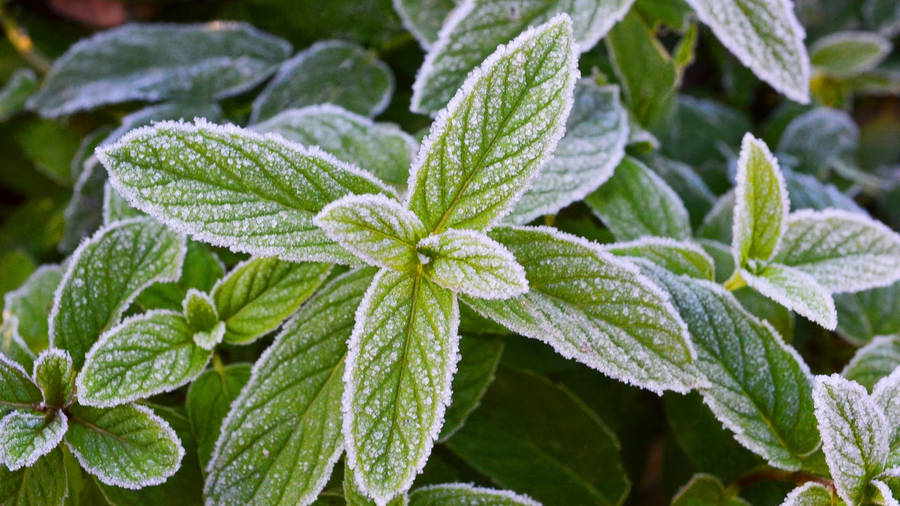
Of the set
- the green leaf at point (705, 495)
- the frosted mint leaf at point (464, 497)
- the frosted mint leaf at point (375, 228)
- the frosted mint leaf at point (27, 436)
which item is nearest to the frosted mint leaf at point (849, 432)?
the green leaf at point (705, 495)

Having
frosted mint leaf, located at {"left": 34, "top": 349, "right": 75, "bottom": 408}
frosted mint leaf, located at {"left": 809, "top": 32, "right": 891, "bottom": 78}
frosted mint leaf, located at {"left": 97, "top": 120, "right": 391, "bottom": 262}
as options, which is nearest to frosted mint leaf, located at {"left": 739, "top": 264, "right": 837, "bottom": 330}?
frosted mint leaf, located at {"left": 97, "top": 120, "right": 391, "bottom": 262}

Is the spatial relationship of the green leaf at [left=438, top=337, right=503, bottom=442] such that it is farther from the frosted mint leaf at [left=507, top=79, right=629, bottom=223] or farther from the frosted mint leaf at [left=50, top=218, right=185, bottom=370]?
the frosted mint leaf at [left=50, top=218, right=185, bottom=370]

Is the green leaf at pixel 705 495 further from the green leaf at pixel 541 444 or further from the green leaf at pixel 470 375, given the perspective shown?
the green leaf at pixel 470 375

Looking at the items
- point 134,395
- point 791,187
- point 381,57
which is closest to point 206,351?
point 134,395

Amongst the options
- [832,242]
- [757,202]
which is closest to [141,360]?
[757,202]

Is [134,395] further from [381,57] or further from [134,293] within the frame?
[381,57]
